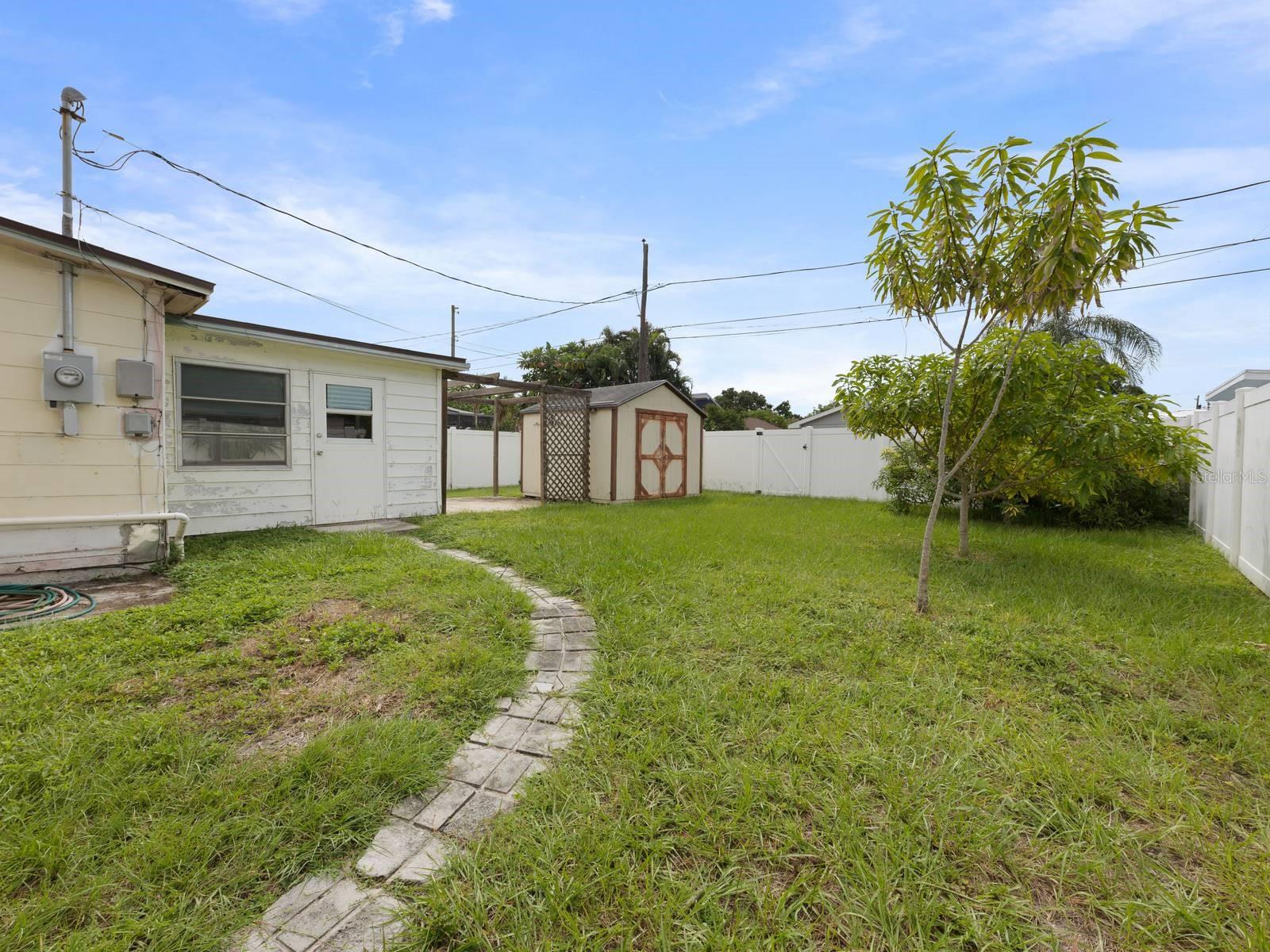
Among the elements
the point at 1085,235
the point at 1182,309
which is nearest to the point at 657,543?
the point at 1085,235

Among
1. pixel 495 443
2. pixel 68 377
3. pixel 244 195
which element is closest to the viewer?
pixel 68 377

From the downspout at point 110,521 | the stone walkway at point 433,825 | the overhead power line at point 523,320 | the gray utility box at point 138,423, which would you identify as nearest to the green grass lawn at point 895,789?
the stone walkway at point 433,825

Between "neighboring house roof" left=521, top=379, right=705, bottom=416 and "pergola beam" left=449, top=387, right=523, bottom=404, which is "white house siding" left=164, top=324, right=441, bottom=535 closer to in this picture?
"pergola beam" left=449, top=387, right=523, bottom=404

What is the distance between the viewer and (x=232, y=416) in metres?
6.08

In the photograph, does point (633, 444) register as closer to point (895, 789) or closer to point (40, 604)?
point (40, 604)

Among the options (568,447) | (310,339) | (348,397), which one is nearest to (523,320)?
(568,447)

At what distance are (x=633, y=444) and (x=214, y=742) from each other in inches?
353

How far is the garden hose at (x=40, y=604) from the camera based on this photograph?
3.30 m

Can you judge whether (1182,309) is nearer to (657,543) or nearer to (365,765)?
(657,543)

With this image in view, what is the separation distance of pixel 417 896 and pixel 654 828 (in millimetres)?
696

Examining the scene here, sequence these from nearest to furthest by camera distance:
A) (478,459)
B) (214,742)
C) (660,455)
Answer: (214,742), (660,455), (478,459)

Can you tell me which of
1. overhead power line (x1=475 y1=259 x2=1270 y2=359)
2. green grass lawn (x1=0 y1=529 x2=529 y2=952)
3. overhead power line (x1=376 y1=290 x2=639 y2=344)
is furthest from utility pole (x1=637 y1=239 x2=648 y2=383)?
green grass lawn (x1=0 y1=529 x2=529 y2=952)

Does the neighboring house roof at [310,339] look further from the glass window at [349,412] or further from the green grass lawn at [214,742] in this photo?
the green grass lawn at [214,742]

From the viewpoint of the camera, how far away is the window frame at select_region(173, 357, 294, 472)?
5.65m
